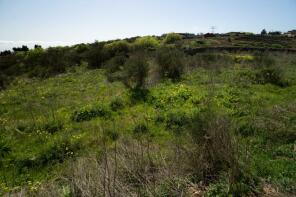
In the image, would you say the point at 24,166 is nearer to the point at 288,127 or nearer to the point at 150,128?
the point at 150,128

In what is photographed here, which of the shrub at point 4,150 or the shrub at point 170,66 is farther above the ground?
the shrub at point 170,66

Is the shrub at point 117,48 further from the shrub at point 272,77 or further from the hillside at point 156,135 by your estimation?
the shrub at point 272,77

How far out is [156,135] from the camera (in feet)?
34.4

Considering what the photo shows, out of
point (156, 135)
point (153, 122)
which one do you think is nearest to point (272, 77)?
point (153, 122)

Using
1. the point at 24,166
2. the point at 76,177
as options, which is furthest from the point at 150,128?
the point at 76,177

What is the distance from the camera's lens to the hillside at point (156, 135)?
18.7 ft

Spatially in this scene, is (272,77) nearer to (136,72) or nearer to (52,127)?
(136,72)

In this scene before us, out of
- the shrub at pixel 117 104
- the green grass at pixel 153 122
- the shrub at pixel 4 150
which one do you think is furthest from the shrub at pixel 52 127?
the shrub at pixel 117 104

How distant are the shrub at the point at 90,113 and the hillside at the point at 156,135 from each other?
0.12 ft

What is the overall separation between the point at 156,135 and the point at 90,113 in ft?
11.4

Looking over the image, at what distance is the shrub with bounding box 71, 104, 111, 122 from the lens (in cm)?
1294

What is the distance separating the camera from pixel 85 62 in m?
38.4

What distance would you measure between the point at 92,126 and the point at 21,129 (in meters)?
2.39

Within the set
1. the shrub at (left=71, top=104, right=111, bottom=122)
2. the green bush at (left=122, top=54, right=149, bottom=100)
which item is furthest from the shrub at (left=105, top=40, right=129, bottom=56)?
the shrub at (left=71, top=104, right=111, bottom=122)
